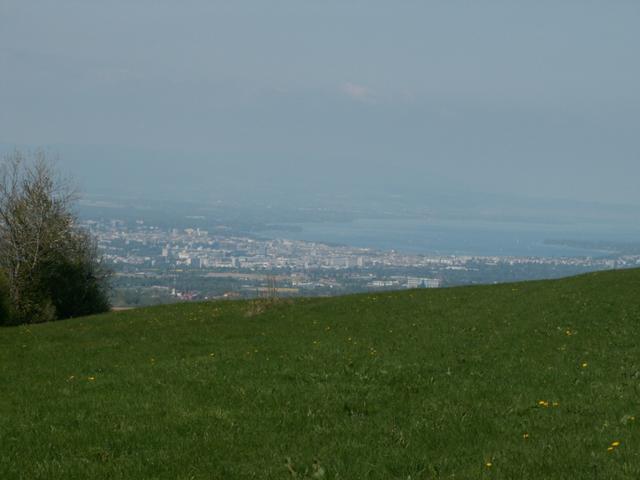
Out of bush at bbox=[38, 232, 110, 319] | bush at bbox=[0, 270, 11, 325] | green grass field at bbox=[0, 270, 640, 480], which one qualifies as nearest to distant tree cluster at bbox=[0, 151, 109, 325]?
bush at bbox=[38, 232, 110, 319]

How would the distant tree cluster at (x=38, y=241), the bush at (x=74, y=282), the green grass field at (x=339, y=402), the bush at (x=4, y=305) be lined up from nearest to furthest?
the green grass field at (x=339, y=402) < the bush at (x=4, y=305) < the distant tree cluster at (x=38, y=241) < the bush at (x=74, y=282)

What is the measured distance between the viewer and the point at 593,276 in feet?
139

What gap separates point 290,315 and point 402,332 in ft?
29.3

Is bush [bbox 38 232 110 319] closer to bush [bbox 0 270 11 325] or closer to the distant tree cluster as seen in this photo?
the distant tree cluster

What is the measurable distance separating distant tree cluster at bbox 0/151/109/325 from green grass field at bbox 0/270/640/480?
93.2 feet


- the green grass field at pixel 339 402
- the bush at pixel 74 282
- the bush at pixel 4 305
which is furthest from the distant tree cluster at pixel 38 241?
the green grass field at pixel 339 402

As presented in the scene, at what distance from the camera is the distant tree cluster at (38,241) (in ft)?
184

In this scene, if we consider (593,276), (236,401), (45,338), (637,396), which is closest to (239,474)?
(236,401)

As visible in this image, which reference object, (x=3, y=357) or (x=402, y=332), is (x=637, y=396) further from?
(x=3, y=357)

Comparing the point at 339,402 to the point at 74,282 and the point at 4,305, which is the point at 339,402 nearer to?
the point at 4,305

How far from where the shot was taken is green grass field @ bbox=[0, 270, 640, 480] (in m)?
10.2

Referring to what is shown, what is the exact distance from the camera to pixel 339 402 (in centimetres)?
1420

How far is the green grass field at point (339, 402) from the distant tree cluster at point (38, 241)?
28416mm

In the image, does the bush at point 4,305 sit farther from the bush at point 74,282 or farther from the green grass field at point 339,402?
the green grass field at point 339,402
